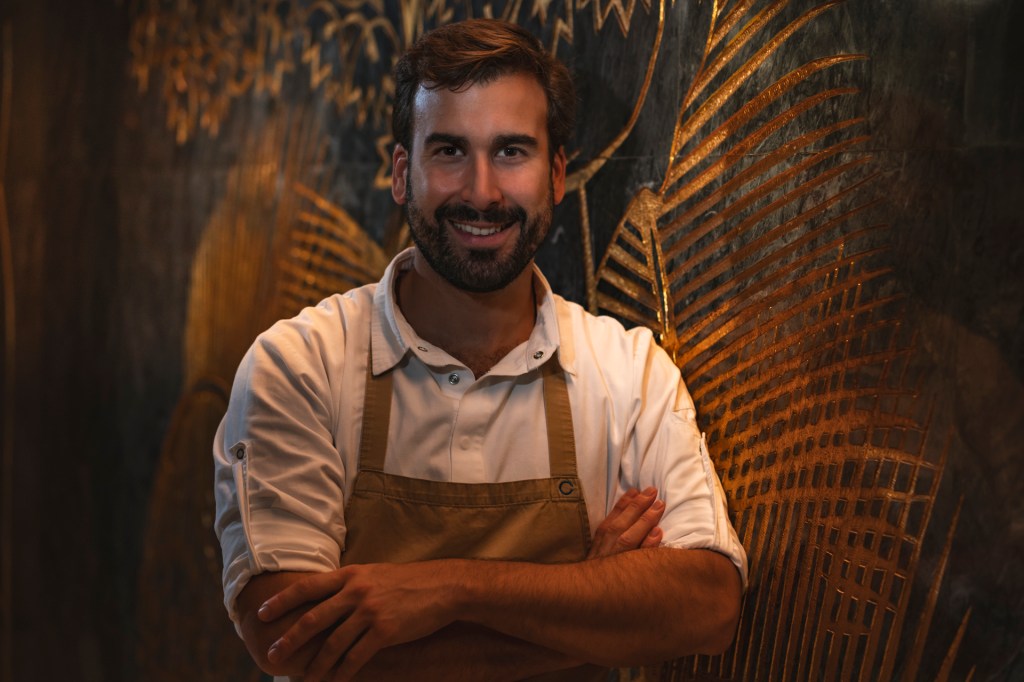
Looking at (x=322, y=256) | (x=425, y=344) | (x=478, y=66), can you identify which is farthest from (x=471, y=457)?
(x=322, y=256)

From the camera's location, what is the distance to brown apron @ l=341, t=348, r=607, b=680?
195cm

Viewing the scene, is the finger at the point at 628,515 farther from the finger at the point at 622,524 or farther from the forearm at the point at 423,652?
the forearm at the point at 423,652

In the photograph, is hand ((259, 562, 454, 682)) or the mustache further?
the mustache

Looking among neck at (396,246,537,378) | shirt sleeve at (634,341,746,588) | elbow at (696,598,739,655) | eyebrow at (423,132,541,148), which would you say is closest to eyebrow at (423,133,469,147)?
eyebrow at (423,132,541,148)

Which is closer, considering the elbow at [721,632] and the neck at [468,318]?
the elbow at [721,632]

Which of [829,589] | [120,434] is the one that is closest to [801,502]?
[829,589]

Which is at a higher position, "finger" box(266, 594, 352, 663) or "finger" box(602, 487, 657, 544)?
"finger" box(602, 487, 657, 544)

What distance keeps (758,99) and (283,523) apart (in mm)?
1128

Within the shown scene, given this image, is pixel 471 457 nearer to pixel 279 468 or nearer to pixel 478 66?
pixel 279 468

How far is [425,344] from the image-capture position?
204cm

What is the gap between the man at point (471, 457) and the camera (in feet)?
5.83

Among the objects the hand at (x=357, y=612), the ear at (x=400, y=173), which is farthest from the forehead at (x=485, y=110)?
the hand at (x=357, y=612)

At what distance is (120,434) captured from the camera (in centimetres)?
333

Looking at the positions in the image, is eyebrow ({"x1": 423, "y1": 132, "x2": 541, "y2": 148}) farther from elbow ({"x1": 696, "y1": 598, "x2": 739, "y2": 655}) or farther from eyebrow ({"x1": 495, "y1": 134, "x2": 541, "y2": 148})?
elbow ({"x1": 696, "y1": 598, "x2": 739, "y2": 655})
